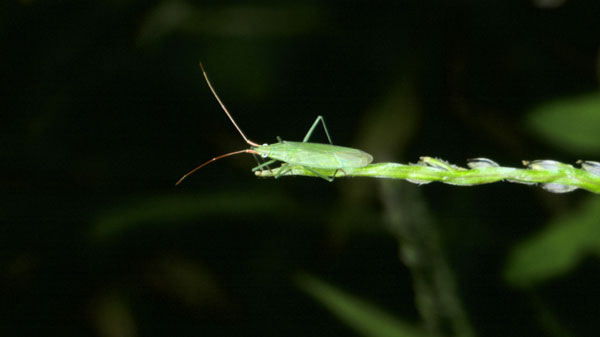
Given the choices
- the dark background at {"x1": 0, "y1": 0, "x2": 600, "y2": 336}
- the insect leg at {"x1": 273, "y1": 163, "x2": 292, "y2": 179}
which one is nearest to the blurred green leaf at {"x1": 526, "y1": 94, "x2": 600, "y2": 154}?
the dark background at {"x1": 0, "y1": 0, "x2": 600, "y2": 336}

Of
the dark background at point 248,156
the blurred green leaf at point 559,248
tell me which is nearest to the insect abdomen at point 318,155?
the dark background at point 248,156

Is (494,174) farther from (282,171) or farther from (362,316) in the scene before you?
(362,316)

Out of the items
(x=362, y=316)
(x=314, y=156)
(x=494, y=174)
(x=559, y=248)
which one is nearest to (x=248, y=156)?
(x=314, y=156)

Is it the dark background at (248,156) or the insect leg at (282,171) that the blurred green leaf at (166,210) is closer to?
the dark background at (248,156)

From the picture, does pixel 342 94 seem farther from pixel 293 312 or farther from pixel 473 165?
pixel 473 165

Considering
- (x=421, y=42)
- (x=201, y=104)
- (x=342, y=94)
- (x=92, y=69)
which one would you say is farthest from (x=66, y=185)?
(x=421, y=42)

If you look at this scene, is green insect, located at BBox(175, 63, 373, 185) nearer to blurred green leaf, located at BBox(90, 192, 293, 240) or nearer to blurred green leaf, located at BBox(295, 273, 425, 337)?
blurred green leaf, located at BBox(295, 273, 425, 337)
